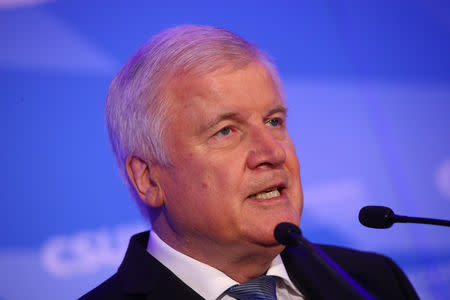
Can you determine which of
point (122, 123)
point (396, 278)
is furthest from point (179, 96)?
point (396, 278)

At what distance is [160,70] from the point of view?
2.20 metres

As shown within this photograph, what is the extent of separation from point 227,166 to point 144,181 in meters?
0.40

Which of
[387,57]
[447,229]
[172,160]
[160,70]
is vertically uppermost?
[387,57]

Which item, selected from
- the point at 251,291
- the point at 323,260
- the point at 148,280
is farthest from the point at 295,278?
the point at 323,260

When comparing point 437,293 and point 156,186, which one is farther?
point 437,293

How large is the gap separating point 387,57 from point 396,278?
4.50 feet

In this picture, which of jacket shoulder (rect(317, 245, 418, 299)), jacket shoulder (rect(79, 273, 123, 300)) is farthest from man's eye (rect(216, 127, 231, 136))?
jacket shoulder (rect(317, 245, 418, 299))

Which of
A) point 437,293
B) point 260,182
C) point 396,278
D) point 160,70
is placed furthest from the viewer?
point 437,293

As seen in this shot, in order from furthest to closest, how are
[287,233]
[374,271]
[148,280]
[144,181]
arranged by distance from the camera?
[374,271], [144,181], [148,280], [287,233]

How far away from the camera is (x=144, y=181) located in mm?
2279

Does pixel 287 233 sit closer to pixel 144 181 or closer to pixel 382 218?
pixel 382 218

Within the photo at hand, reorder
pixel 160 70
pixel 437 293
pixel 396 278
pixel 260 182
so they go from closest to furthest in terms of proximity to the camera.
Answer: pixel 260 182, pixel 160 70, pixel 396 278, pixel 437 293

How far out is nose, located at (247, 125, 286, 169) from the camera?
6.70ft

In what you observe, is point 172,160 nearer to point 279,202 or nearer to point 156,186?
point 156,186
